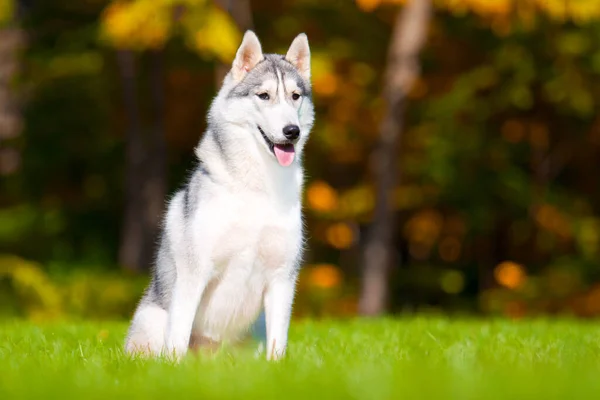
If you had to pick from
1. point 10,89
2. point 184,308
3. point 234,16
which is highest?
point 234,16

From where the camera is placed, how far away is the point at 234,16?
1380 cm

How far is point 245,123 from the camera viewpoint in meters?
5.65

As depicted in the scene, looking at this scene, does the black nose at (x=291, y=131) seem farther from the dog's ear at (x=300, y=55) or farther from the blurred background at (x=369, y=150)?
the blurred background at (x=369, y=150)

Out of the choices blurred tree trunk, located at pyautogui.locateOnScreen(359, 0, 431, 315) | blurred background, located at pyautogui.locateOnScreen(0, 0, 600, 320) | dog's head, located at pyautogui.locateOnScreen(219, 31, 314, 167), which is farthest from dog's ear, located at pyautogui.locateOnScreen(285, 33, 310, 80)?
blurred tree trunk, located at pyautogui.locateOnScreen(359, 0, 431, 315)

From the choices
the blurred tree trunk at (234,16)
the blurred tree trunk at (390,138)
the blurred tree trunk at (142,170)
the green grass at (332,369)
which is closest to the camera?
the green grass at (332,369)

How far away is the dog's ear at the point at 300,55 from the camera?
598 centimetres

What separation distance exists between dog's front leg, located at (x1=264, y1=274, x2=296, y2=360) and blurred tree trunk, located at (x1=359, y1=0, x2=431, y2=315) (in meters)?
8.58

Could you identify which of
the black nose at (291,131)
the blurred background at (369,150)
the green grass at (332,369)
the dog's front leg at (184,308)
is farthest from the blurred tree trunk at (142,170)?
the black nose at (291,131)

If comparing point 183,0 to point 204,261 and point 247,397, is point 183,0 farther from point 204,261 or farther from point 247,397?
point 247,397

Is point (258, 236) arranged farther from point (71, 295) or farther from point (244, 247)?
point (71, 295)

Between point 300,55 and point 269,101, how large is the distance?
0.57 metres

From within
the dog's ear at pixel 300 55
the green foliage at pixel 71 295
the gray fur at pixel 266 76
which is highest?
the dog's ear at pixel 300 55

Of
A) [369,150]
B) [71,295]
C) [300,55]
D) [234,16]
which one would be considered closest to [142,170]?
[71,295]

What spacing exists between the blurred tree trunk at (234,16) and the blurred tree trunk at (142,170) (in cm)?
245
